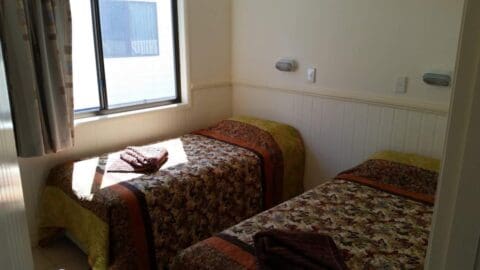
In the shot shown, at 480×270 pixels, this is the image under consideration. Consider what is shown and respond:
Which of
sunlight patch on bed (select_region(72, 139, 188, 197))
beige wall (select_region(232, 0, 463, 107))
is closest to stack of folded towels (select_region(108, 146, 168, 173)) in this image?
sunlight patch on bed (select_region(72, 139, 188, 197))

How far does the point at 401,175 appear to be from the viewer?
2.35 metres

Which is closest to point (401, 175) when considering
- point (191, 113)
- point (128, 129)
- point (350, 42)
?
point (350, 42)

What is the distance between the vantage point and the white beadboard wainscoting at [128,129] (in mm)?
2617

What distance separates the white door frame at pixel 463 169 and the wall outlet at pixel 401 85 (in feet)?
7.45

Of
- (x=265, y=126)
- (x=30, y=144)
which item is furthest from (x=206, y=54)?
(x=30, y=144)

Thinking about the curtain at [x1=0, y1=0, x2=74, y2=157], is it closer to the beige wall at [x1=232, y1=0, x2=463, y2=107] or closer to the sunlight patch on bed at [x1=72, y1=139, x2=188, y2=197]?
the sunlight patch on bed at [x1=72, y1=139, x2=188, y2=197]

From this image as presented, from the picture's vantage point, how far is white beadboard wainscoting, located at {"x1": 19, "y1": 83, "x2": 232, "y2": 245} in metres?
2.62

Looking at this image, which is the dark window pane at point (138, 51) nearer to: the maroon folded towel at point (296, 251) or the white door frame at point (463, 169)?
the maroon folded towel at point (296, 251)

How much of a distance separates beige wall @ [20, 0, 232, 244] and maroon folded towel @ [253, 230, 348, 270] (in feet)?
5.84

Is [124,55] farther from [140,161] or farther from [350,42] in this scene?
[350,42]

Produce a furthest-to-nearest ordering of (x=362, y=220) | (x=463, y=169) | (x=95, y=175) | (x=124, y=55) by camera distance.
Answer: (x=124, y=55)
(x=95, y=175)
(x=362, y=220)
(x=463, y=169)

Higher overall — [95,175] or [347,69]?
[347,69]

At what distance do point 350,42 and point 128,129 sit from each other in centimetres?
188

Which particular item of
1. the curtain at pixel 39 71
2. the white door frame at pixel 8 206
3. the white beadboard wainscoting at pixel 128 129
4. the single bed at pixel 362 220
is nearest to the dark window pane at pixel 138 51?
the white beadboard wainscoting at pixel 128 129
